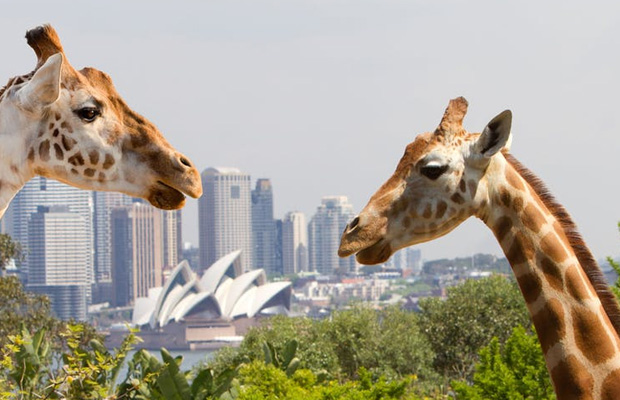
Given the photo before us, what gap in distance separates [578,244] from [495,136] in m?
0.60

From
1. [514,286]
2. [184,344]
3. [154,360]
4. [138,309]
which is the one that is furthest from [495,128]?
[184,344]

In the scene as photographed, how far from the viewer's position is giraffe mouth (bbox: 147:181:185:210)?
4.42 meters

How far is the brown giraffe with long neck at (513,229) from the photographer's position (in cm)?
506

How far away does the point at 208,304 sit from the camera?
14725 centimetres

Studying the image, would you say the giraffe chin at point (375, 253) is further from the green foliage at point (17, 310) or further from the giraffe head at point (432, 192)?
the green foliage at point (17, 310)

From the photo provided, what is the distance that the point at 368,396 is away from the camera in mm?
10016

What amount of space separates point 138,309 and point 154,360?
147127 mm

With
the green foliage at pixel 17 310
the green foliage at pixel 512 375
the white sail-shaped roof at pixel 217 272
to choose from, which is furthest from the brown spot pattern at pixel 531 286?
the white sail-shaped roof at pixel 217 272

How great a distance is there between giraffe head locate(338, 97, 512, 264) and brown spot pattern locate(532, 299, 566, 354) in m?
0.56

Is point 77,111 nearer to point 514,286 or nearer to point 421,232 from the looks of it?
point 421,232

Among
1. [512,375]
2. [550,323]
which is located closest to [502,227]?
[550,323]

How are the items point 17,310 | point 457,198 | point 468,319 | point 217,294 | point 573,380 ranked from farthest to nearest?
point 217,294 < point 468,319 < point 17,310 < point 457,198 < point 573,380

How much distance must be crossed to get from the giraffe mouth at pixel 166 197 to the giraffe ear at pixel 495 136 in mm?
1505

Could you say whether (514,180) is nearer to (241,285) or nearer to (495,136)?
(495,136)
